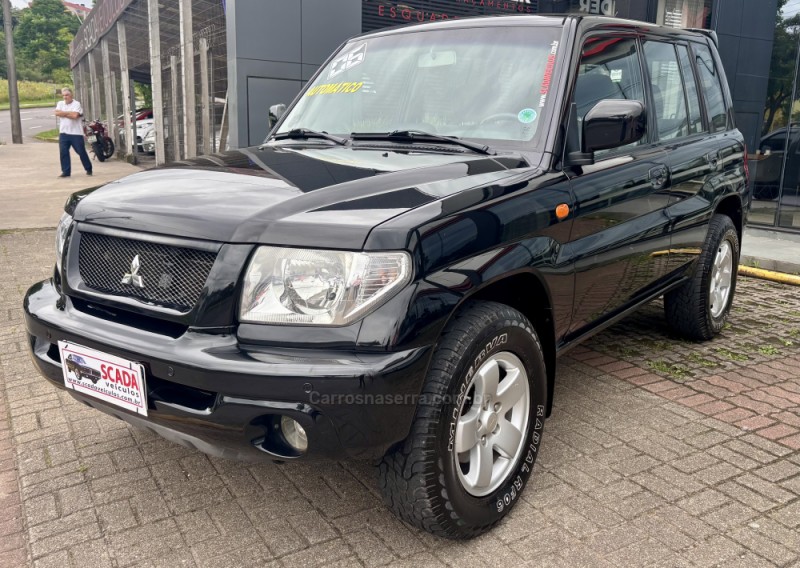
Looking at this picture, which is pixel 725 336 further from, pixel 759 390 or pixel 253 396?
pixel 253 396

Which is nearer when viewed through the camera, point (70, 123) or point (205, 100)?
point (205, 100)

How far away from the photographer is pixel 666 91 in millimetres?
3953

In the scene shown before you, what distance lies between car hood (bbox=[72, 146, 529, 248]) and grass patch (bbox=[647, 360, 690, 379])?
6.79ft

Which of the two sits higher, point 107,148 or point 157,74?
point 157,74

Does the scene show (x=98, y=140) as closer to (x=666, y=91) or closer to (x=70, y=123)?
(x=70, y=123)

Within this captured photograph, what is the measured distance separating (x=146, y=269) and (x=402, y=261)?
90 cm

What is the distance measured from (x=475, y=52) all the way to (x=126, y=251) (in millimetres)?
1826

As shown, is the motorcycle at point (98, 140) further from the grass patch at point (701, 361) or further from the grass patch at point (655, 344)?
the grass patch at point (701, 361)

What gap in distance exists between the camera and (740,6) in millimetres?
10438

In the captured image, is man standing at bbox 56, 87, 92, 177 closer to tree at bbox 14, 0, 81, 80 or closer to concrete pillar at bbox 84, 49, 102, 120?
concrete pillar at bbox 84, 49, 102, 120

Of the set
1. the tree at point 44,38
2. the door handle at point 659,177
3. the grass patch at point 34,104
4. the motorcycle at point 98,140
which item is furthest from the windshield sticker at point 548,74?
the tree at point 44,38

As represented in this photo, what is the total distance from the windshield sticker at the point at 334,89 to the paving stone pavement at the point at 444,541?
1887 mm

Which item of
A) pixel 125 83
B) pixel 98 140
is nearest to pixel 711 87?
pixel 98 140

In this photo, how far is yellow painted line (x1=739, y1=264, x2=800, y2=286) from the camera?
263 inches
